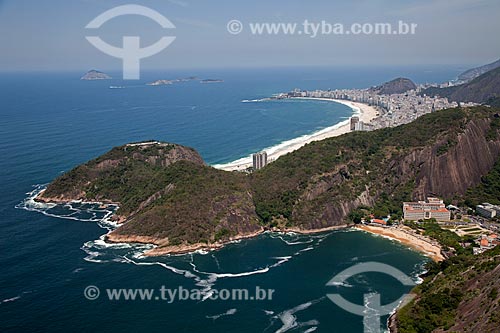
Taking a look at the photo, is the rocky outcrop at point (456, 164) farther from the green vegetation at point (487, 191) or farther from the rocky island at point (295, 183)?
the green vegetation at point (487, 191)

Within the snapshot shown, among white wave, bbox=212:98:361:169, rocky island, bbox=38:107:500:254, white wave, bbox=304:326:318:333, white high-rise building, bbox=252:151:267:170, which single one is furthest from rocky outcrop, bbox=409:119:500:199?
white wave, bbox=304:326:318:333

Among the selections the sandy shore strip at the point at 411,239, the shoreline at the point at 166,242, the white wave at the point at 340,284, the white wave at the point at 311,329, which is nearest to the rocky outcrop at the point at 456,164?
the sandy shore strip at the point at 411,239

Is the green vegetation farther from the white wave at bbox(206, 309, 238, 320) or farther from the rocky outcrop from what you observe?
the white wave at bbox(206, 309, 238, 320)

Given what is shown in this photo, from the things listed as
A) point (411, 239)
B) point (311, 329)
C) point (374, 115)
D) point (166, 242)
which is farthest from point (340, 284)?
point (374, 115)

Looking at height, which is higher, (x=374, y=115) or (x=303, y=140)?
(x=374, y=115)

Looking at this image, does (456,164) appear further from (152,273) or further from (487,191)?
(152,273)

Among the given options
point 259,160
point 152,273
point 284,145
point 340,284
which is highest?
point 284,145
